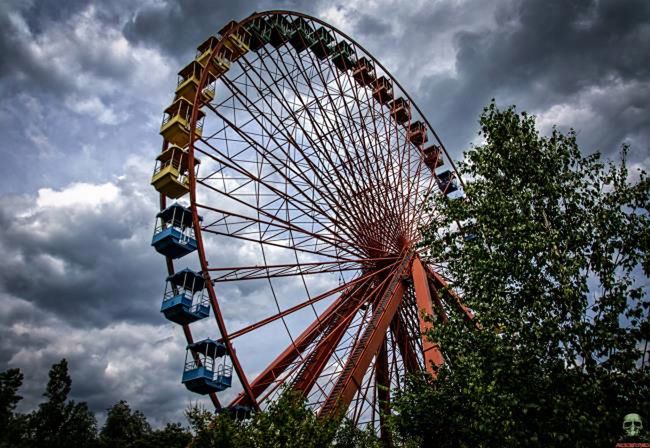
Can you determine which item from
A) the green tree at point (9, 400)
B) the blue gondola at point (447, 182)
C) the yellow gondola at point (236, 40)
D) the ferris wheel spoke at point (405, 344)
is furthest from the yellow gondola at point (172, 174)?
the green tree at point (9, 400)

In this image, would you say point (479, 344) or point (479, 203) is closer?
point (479, 344)

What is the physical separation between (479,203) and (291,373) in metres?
7.11

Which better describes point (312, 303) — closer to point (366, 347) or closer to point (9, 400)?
point (366, 347)

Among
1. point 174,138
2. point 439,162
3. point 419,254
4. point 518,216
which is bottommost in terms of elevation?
point 518,216

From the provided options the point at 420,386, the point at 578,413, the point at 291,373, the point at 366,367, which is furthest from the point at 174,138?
the point at 578,413

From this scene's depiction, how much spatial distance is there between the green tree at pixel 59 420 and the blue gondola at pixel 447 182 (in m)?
27.6

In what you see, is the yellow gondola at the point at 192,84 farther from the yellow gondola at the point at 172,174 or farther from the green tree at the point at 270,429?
the green tree at the point at 270,429

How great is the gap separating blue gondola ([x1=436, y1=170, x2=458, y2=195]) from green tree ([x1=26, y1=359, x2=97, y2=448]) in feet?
90.4

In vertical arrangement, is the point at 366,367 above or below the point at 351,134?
below

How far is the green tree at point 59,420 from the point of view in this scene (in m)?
32.7

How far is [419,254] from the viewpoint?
61.3ft

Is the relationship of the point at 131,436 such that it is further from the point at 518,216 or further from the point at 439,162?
the point at 518,216

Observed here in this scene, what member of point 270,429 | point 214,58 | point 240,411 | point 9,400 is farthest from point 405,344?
point 9,400

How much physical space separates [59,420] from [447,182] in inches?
1155
